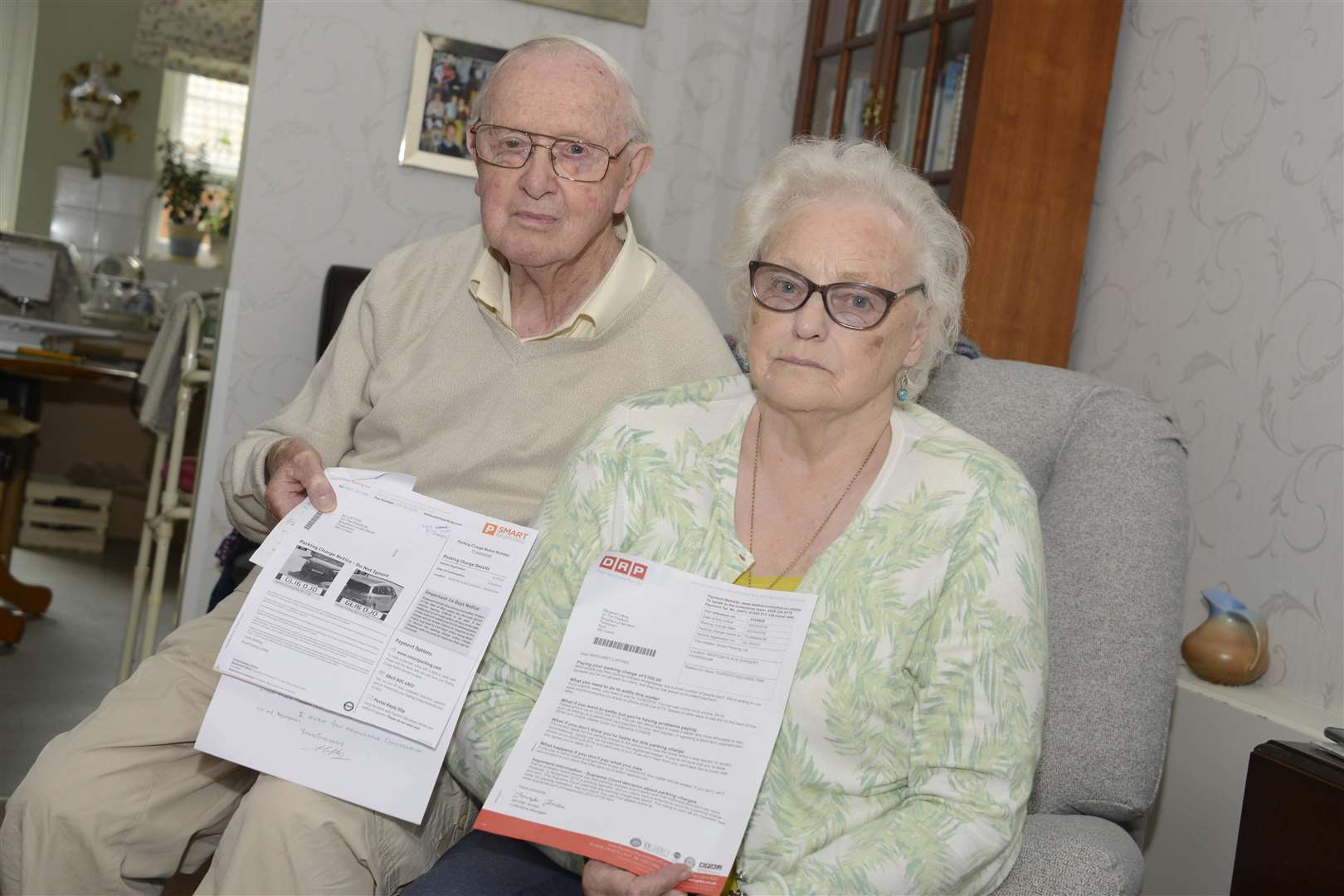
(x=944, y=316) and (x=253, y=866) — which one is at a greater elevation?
(x=944, y=316)

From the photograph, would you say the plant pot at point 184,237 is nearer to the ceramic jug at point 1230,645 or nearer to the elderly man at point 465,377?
the elderly man at point 465,377

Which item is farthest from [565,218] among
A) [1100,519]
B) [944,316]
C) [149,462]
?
[149,462]

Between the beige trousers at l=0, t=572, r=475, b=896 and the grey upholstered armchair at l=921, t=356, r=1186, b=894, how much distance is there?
2.25 ft

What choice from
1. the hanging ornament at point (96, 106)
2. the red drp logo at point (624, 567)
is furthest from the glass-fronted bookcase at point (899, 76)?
the hanging ornament at point (96, 106)

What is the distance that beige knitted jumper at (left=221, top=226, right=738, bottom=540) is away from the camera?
164 cm

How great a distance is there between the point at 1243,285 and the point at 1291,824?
3.45ft

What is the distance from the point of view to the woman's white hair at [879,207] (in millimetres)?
1364

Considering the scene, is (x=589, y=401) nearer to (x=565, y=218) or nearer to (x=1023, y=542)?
(x=565, y=218)

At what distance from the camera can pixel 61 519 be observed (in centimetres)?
520

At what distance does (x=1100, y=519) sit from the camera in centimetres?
159

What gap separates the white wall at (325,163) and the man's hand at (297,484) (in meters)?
1.54

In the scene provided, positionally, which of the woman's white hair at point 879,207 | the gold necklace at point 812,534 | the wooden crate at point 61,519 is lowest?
the wooden crate at point 61,519

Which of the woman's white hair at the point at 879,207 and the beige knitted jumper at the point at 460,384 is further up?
the woman's white hair at the point at 879,207

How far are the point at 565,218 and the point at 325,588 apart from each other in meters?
0.63
